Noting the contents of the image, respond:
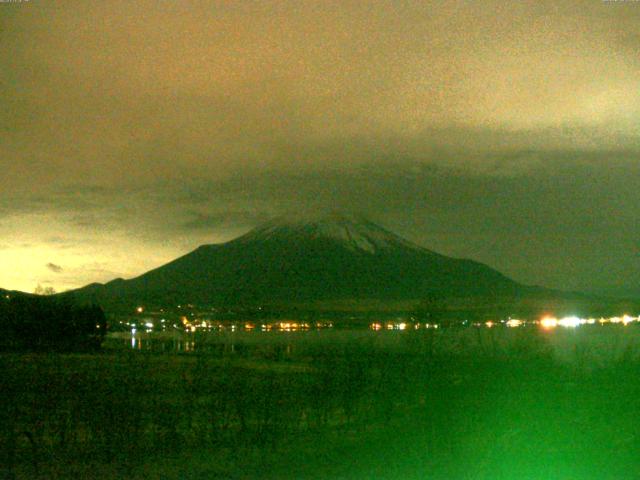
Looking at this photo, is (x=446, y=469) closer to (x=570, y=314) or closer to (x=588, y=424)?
(x=588, y=424)

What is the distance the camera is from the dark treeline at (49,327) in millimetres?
51500

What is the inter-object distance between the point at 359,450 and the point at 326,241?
525ft

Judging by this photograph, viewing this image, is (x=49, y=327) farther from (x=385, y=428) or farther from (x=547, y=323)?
(x=385, y=428)

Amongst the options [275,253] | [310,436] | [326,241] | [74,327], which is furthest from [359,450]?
[326,241]

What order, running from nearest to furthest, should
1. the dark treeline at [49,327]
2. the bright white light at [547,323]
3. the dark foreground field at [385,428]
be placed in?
the dark foreground field at [385,428] → the bright white light at [547,323] → the dark treeline at [49,327]

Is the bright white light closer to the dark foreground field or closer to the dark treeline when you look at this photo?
the dark foreground field

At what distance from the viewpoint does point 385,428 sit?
49.9 ft

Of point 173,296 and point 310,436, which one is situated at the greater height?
point 173,296

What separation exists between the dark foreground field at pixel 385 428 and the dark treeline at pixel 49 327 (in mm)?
32832

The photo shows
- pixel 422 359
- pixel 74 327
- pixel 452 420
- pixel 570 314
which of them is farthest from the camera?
pixel 570 314

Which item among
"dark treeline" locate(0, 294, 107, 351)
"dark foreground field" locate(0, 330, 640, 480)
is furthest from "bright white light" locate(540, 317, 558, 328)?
"dark treeline" locate(0, 294, 107, 351)

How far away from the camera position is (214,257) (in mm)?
162125

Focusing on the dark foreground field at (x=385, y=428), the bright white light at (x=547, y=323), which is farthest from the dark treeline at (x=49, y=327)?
the dark foreground field at (x=385, y=428)

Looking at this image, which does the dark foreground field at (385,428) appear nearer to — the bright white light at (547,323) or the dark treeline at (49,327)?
the bright white light at (547,323)
